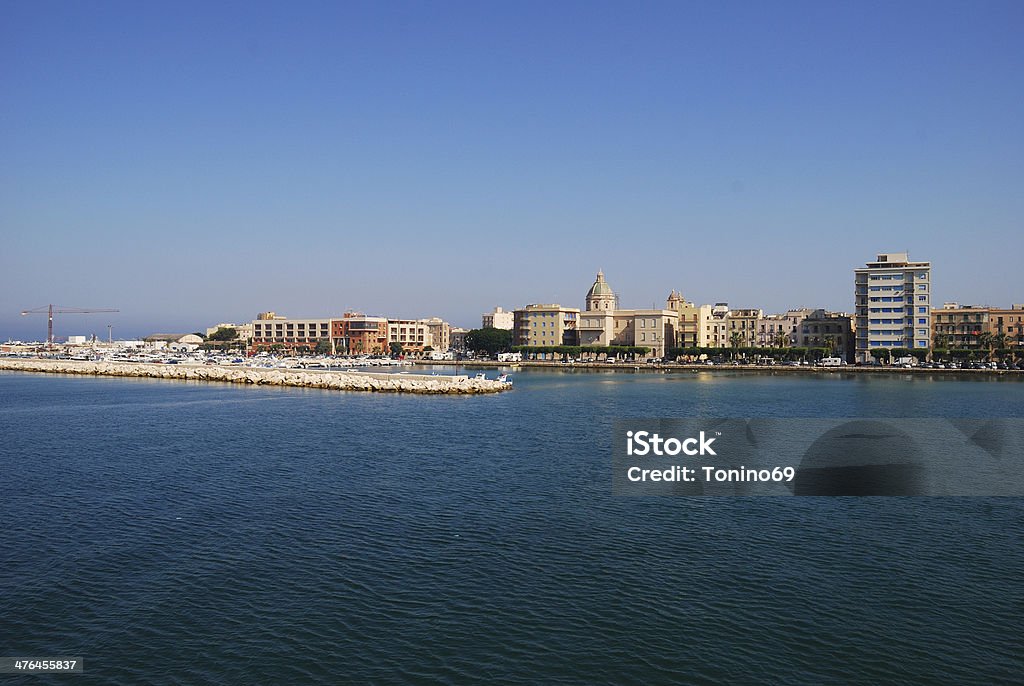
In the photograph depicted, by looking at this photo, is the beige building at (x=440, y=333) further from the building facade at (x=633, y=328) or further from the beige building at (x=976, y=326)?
the beige building at (x=976, y=326)

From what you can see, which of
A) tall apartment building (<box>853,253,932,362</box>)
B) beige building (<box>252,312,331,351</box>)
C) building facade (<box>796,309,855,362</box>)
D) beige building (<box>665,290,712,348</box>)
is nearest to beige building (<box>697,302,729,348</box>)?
beige building (<box>665,290,712,348</box>)

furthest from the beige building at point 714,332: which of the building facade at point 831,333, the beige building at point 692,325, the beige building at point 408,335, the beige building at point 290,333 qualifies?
the beige building at point 290,333

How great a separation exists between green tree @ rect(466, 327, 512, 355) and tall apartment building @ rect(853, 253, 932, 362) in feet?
170

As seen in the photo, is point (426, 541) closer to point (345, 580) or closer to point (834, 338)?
point (345, 580)

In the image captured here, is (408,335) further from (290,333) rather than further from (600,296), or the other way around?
(600,296)

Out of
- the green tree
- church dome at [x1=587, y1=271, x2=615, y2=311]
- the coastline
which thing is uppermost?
church dome at [x1=587, y1=271, x2=615, y2=311]

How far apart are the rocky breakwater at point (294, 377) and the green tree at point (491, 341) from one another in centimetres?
5057

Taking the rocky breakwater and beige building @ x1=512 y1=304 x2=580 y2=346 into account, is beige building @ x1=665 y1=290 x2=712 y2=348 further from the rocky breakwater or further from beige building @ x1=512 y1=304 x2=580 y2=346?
the rocky breakwater

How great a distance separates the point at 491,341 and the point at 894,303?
189 ft

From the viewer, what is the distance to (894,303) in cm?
9588

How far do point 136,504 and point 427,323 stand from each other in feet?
490

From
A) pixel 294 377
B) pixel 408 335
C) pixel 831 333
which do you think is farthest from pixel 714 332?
pixel 294 377

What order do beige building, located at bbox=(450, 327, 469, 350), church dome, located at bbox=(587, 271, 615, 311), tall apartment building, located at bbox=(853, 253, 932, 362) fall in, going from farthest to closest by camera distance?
beige building, located at bbox=(450, 327, 469, 350) < church dome, located at bbox=(587, 271, 615, 311) < tall apartment building, located at bbox=(853, 253, 932, 362)

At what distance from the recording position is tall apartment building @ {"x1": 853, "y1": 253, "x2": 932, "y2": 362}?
9488 cm
